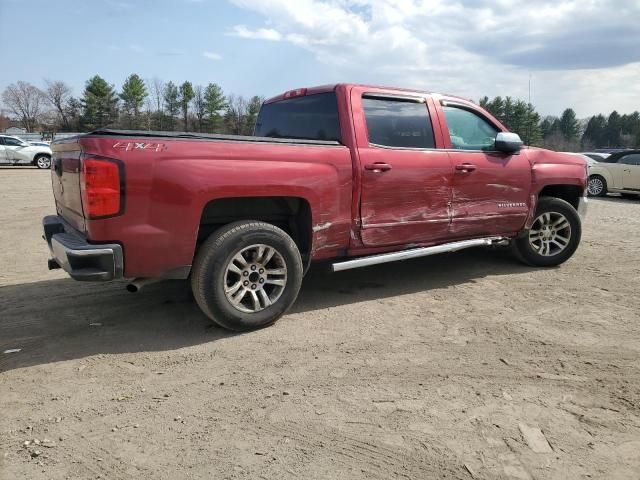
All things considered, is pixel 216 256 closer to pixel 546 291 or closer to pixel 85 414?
pixel 85 414

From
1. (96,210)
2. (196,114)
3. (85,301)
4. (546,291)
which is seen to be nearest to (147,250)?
(96,210)

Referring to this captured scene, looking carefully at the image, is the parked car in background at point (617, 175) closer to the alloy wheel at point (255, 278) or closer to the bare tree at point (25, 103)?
the alloy wheel at point (255, 278)

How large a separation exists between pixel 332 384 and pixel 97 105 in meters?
72.2

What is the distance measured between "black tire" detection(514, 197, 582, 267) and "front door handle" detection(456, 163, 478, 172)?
1285 millimetres

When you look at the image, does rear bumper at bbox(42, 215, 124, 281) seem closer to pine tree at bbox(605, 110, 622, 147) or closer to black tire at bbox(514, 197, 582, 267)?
black tire at bbox(514, 197, 582, 267)

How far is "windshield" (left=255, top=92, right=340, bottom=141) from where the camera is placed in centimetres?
447

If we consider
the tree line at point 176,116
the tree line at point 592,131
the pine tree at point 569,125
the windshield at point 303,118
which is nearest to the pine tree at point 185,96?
the tree line at point 176,116

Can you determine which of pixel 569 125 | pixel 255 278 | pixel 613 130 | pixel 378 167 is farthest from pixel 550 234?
pixel 569 125

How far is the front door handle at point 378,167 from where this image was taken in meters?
4.30

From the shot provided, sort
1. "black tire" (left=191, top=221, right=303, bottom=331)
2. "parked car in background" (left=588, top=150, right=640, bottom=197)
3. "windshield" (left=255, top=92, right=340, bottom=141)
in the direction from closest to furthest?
"black tire" (left=191, top=221, right=303, bottom=331) < "windshield" (left=255, top=92, right=340, bottom=141) < "parked car in background" (left=588, top=150, right=640, bottom=197)

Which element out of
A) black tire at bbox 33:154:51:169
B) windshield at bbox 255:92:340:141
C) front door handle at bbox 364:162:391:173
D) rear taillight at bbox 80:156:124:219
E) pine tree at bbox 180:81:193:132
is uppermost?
pine tree at bbox 180:81:193:132

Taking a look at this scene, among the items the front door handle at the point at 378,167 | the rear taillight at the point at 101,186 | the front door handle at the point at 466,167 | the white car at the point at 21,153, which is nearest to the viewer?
the rear taillight at the point at 101,186

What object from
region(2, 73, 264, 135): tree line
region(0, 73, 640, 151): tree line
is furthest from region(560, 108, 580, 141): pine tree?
region(2, 73, 264, 135): tree line

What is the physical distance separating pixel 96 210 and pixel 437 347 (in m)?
2.57
